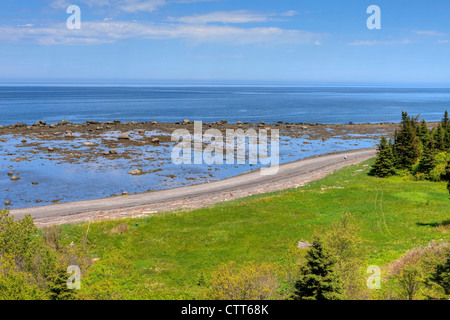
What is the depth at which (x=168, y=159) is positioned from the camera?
72312 mm

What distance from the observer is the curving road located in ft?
139

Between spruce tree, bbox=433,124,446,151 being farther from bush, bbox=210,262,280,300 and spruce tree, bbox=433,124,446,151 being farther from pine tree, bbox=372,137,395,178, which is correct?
bush, bbox=210,262,280,300

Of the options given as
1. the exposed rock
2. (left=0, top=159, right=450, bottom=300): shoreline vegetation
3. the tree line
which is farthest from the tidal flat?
the exposed rock

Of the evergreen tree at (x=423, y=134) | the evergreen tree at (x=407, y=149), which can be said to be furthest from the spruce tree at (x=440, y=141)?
the evergreen tree at (x=423, y=134)

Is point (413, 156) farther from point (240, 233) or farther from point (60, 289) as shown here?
point (60, 289)

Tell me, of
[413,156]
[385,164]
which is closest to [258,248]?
[385,164]

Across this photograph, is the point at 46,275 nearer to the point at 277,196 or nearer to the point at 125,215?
the point at 125,215

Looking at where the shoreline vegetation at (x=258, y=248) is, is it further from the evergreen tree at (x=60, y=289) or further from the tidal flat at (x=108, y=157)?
the tidal flat at (x=108, y=157)

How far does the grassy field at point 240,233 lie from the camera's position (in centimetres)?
2358

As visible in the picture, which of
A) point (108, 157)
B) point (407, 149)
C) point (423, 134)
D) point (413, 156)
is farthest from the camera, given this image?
point (108, 157)

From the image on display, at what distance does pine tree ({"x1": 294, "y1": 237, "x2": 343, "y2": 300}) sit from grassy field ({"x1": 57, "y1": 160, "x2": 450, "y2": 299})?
17.7ft

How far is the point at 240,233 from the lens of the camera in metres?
31.6

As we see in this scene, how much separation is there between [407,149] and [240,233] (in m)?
34.6

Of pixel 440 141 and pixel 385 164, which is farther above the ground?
pixel 440 141
